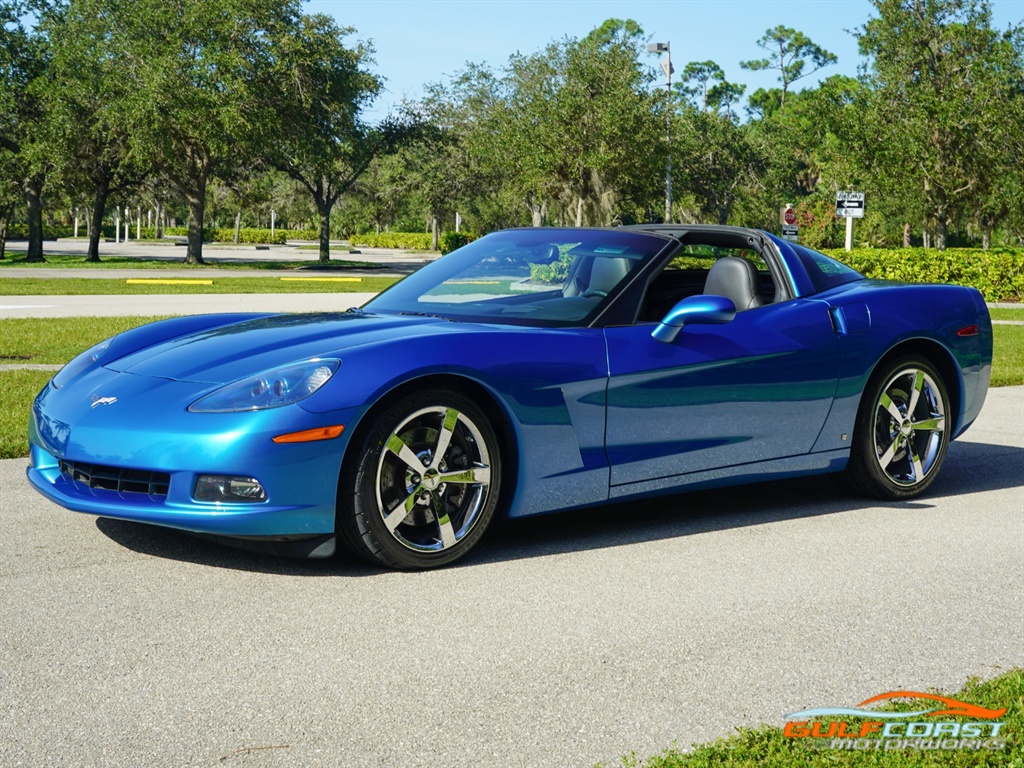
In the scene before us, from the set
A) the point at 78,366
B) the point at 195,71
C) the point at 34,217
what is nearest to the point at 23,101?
the point at 34,217

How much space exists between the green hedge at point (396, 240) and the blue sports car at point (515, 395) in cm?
8106

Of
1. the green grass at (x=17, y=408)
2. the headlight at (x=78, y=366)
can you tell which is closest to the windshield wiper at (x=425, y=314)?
the headlight at (x=78, y=366)

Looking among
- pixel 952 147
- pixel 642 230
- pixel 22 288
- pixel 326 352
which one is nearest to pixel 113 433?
pixel 326 352

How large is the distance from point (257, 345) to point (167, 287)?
950 inches

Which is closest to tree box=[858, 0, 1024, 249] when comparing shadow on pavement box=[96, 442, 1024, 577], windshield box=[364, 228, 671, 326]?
shadow on pavement box=[96, 442, 1024, 577]

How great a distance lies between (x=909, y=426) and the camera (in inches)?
253

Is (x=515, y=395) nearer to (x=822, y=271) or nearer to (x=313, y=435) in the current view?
(x=313, y=435)

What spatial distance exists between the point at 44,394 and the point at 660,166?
137 feet

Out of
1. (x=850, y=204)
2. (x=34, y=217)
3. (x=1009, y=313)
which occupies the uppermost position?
(x=850, y=204)

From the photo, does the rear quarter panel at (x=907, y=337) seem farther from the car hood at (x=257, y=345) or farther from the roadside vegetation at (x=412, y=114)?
the roadside vegetation at (x=412, y=114)

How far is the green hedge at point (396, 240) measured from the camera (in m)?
88.2

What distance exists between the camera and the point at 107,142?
4366cm

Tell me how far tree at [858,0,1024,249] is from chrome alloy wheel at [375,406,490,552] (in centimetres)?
3357

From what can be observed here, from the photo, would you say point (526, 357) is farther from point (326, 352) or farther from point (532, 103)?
point (532, 103)
